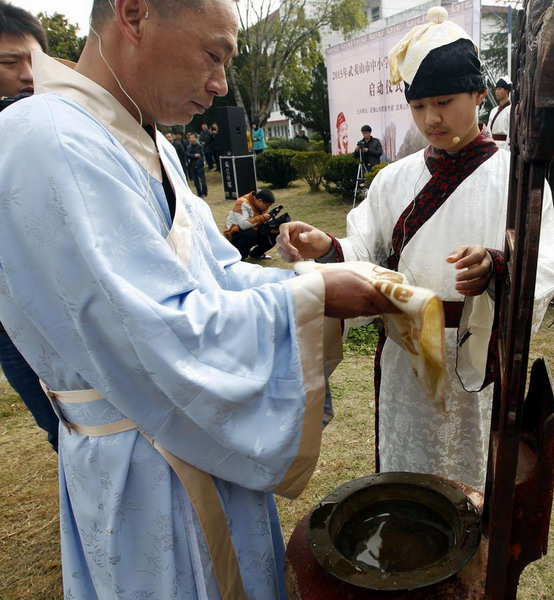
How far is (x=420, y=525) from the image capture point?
1.62 meters

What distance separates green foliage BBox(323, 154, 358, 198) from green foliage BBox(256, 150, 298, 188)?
3.62m

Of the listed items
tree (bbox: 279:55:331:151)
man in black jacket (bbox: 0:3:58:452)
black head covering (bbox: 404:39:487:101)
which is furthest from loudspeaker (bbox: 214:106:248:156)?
tree (bbox: 279:55:331:151)

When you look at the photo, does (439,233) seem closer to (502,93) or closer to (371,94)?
(502,93)

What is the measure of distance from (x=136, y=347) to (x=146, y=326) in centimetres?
5

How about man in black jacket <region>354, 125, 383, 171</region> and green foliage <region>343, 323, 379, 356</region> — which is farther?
man in black jacket <region>354, 125, 383, 171</region>

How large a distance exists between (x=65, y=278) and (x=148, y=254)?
0.19m

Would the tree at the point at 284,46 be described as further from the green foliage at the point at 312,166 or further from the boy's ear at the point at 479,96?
the boy's ear at the point at 479,96

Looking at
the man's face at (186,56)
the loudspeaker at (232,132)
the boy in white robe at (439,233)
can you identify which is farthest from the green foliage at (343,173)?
the man's face at (186,56)

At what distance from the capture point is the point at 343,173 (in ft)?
42.3

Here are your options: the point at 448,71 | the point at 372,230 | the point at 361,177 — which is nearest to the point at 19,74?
the point at 372,230

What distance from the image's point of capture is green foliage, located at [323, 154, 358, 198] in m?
12.7

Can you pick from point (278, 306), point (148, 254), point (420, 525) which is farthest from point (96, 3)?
point (420, 525)

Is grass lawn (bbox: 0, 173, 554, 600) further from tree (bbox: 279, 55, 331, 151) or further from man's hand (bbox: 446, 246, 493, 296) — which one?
tree (bbox: 279, 55, 331, 151)

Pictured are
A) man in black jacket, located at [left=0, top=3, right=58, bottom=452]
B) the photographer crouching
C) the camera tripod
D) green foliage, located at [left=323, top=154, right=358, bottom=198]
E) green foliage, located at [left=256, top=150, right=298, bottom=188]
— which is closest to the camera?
man in black jacket, located at [left=0, top=3, right=58, bottom=452]
